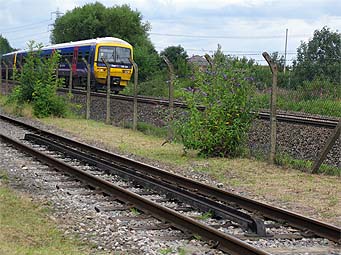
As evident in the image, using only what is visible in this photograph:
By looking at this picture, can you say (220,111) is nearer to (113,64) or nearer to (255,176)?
(255,176)

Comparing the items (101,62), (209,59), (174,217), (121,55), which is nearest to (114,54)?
(121,55)

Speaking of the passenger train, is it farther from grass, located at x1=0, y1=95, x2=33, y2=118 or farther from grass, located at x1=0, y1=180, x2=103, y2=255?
grass, located at x1=0, y1=180, x2=103, y2=255

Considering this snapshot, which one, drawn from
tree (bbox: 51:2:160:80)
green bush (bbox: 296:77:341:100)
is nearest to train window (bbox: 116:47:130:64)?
green bush (bbox: 296:77:341:100)

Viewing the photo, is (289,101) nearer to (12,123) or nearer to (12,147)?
(12,123)

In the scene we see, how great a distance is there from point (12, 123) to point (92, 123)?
2.80 metres

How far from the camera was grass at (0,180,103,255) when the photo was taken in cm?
702

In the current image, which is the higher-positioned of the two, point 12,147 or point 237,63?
point 237,63

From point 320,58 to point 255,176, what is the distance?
23.7 metres

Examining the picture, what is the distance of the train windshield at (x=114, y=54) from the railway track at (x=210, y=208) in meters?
22.3

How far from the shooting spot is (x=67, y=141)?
17.7 meters

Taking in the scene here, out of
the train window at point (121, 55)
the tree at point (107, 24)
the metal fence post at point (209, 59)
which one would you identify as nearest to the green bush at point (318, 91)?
the metal fence post at point (209, 59)

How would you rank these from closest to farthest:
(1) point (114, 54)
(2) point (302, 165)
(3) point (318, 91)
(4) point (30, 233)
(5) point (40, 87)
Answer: (4) point (30, 233) < (2) point (302, 165) < (3) point (318, 91) < (5) point (40, 87) < (1) point (114, 54)

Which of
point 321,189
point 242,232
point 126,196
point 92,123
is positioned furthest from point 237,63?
point 92,123

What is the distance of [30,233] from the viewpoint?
778cm
